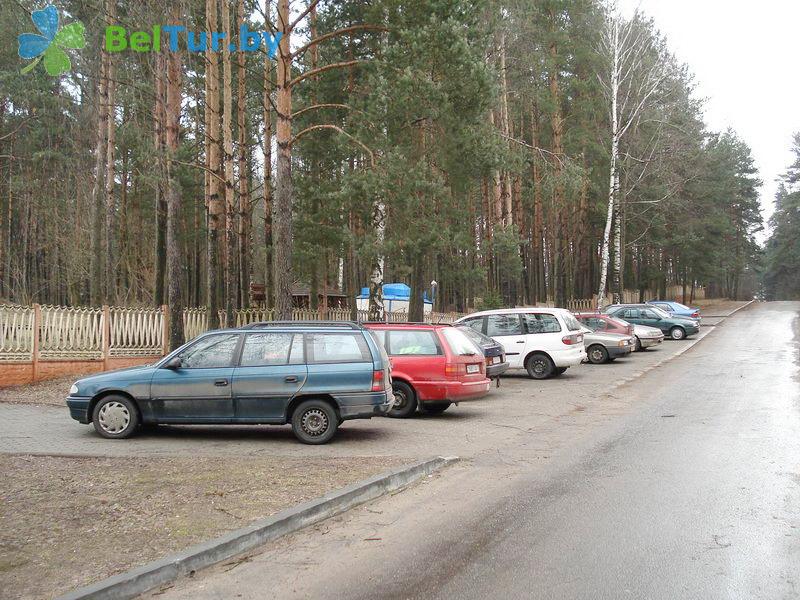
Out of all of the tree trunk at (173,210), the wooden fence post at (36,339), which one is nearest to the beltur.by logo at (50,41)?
the tree trunk at (173,210)

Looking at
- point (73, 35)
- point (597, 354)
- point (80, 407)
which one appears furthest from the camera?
point (597, 354)

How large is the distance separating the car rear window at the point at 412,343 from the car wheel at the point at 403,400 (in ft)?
1.95

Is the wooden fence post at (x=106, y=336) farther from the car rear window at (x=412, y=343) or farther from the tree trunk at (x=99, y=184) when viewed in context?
the tree trunk at (x=99, y=184)

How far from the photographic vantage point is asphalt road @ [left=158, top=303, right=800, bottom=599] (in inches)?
196

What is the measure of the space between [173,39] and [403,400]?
41.4 ft

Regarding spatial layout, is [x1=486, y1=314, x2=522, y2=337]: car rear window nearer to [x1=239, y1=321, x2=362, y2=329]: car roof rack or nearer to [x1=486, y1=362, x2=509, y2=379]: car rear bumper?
[x1=486, y1=362, x2=509, y2=379]: car rear bumper

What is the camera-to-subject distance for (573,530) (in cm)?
618

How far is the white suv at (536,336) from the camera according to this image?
66.2 ft

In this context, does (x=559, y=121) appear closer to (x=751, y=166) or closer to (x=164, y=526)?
(x=164, y=526)

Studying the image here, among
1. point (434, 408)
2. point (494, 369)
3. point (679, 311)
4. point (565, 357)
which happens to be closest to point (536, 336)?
point (565, 357)

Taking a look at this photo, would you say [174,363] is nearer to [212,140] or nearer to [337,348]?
[337,348]

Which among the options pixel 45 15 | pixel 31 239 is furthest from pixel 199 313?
pixel 31 239

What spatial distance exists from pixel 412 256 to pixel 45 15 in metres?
15.1

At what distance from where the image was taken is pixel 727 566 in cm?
522
